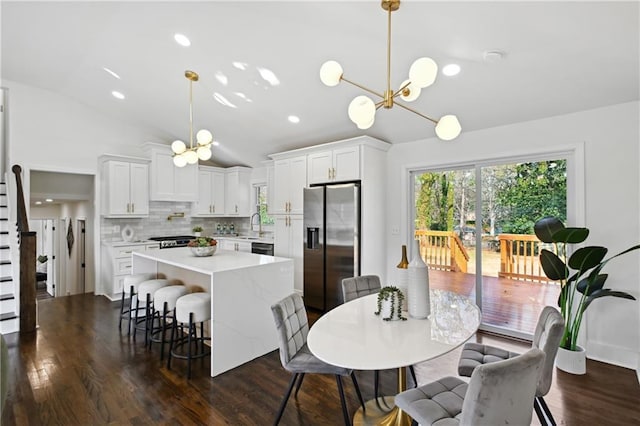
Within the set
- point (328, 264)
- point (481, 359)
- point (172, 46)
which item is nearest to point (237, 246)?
point (328, 264)

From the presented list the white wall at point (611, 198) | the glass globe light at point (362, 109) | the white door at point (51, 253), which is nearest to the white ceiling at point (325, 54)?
the white wall at point (611, 198)

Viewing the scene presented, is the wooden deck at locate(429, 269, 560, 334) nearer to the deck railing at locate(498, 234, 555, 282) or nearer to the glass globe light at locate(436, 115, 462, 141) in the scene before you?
the deck railing at locate(498, 234, 555, 282)

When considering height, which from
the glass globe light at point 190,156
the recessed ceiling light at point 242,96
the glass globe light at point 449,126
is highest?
the recessed ceiling light at point 242,96

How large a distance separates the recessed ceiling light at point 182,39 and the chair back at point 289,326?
2.88 m

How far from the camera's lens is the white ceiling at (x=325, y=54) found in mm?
2301

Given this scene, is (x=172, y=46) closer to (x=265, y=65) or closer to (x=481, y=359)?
(x=265, y=65)

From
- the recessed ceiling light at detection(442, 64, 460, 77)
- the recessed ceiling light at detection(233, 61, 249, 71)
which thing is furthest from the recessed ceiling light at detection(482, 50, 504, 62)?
the recessed ceiling light at detection(233, 61, 249, 71)

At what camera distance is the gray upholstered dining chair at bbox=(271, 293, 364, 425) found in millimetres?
1903

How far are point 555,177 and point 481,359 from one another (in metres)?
2.37

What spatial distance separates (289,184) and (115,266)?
3116 mm

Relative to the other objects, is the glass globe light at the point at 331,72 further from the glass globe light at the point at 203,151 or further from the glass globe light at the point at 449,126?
the glass globe light at the point at 203,151

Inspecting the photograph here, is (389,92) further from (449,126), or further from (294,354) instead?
(294,354)

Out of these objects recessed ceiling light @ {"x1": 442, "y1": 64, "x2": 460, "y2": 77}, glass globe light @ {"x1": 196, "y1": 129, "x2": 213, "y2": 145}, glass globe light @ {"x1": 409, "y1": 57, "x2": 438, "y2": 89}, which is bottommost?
glass globe light @ {"x1": 409, "y1": 57, "x2": 438, "y2": 89}

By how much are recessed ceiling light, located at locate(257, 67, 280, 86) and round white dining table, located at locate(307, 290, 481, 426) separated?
8.69ft
